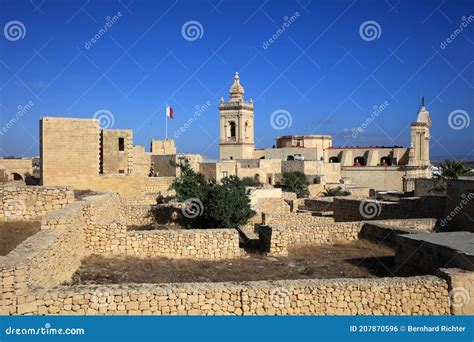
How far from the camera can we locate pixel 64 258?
795 cm

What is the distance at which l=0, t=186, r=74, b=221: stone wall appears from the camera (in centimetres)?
1038

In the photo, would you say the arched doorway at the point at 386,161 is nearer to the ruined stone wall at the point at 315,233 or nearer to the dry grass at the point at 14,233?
the ruined stone wall at the point at 315,233

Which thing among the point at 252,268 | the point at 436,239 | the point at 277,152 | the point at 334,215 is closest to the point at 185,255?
the point at 252,268

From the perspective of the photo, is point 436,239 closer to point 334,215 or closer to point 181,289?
point 181,289

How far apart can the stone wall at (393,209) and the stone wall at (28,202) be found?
29.2ft

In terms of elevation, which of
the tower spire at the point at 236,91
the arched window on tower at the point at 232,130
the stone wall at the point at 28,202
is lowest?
the stone wall at the point at 28,202

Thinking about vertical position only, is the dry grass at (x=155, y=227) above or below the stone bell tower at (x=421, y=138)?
below

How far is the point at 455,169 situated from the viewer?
62.6 feet

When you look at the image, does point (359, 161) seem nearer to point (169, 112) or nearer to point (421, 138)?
point (421, 138)

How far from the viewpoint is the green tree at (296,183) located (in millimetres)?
37244

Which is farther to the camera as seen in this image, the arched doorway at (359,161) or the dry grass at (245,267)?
the arched doorway at (359,161)

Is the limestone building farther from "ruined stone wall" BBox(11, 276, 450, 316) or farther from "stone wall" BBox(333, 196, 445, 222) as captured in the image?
"ruined stone wall" BBox(11, 276, 450, 316)

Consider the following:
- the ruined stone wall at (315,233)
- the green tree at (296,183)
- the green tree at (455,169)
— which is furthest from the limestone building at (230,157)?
the green tree at (455,169)

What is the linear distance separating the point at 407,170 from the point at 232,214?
1560 inches
